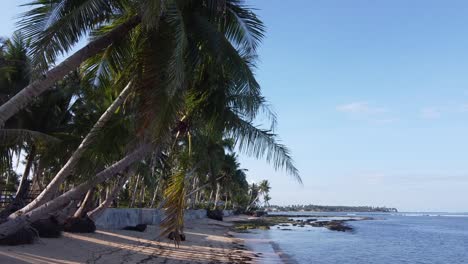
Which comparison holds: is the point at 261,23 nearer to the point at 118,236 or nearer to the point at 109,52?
the point at 109,52

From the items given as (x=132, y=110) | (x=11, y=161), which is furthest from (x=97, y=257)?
(x=132, y=110)

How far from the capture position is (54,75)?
830cm

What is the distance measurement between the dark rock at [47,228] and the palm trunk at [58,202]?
6.27m

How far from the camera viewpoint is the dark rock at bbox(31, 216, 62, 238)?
614 inches

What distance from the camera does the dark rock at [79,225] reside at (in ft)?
60.4

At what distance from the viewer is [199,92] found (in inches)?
444

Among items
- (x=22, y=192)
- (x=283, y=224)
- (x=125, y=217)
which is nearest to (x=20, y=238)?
(x=22, y=192)

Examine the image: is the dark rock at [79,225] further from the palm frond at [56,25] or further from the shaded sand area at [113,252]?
the palm frond at [56,25]

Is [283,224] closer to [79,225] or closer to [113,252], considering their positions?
[79,225]

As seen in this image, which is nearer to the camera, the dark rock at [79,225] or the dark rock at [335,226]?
the dark rock at [79,225]

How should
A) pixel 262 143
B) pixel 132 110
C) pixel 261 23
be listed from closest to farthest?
1. pixel 261 23
2. pixel 262 143
3. pixel 132 110

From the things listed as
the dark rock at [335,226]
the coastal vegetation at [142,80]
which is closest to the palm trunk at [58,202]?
the coastal vegetation at [142,80]

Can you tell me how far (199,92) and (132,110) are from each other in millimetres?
1863

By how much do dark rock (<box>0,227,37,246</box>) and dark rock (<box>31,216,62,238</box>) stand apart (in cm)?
178
